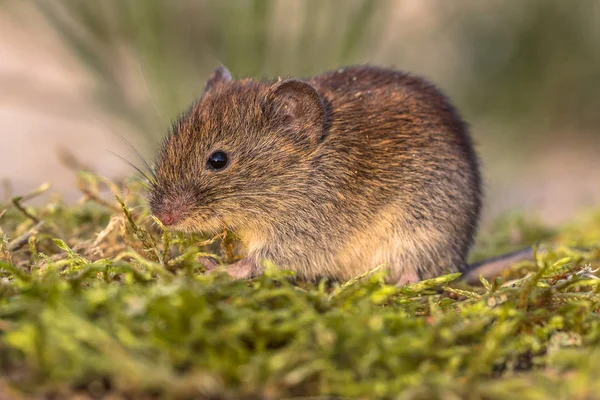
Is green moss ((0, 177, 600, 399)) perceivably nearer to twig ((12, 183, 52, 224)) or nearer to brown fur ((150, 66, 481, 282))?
brown fur ((150, 66, 481, 282))

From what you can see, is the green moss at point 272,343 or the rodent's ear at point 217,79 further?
the rodent's ear at point 217,79

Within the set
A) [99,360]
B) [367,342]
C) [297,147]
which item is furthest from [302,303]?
[297,147]

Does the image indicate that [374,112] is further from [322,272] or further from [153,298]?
[153,298]

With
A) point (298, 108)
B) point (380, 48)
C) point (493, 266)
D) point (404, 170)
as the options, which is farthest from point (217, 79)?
point (380, 48)

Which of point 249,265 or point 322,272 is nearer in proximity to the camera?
point 249,265

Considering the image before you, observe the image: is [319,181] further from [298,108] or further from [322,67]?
[322,67]

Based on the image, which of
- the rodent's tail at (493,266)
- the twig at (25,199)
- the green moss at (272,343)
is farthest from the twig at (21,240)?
the rodent's tail at (493,266)

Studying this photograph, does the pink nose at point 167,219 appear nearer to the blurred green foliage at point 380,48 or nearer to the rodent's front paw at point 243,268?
the rodent's front paw at point 243,268

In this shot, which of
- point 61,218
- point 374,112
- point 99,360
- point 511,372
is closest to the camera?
point 99,360
